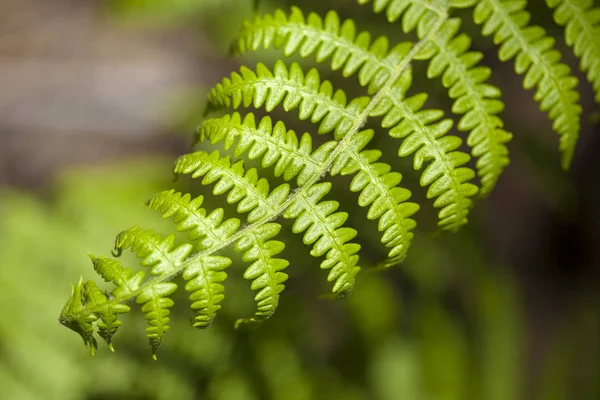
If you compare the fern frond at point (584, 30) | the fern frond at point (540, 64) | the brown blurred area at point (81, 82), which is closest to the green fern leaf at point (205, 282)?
the fern frond at point (540, 64)

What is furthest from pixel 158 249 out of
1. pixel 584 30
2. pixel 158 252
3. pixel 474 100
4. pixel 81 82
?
→ pixel 81 82

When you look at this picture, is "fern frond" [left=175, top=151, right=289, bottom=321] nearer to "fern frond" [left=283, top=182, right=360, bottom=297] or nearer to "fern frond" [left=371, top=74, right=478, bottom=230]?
"fern frond" [left=283, top=182, right=360, bottom=297]

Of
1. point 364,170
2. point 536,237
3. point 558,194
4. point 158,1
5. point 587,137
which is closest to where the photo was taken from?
point 364,170

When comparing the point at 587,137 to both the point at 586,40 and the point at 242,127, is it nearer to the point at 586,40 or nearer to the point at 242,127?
the point at 586,40

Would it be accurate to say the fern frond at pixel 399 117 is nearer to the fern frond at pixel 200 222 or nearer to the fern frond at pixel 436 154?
the fern frond at pixel 436 154

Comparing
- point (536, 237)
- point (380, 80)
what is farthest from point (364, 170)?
point (536, 237)
